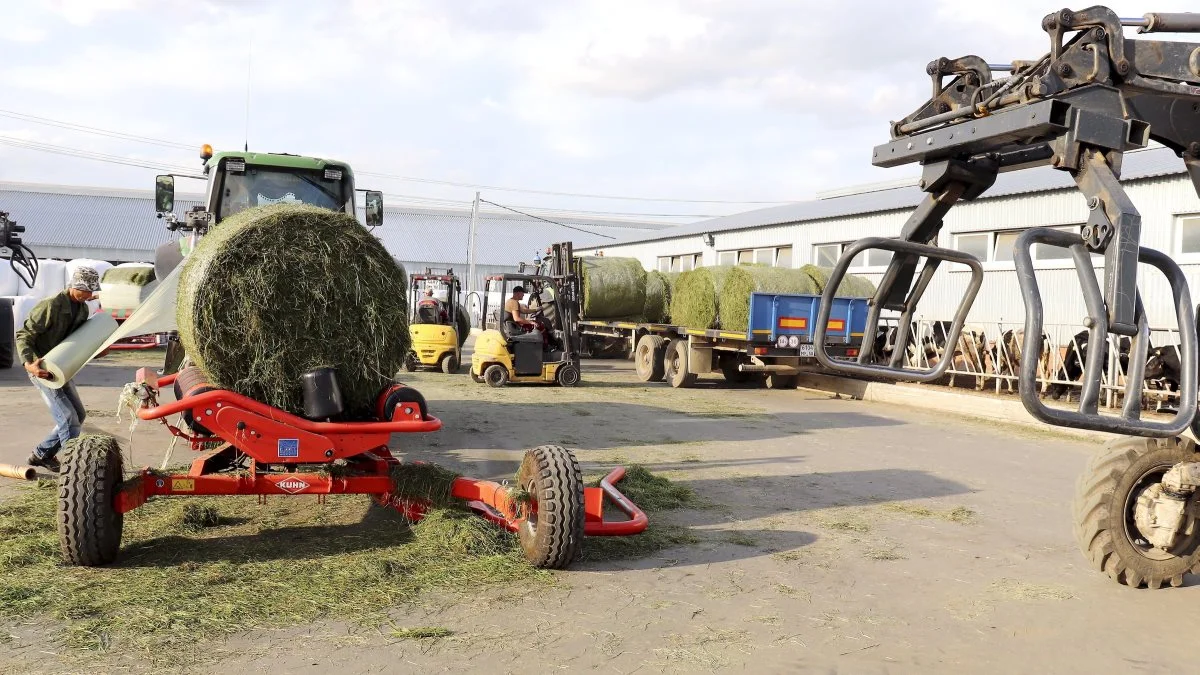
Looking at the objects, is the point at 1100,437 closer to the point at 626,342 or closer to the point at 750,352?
the point at 750,352

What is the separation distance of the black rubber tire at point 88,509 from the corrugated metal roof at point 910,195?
8.35 metres

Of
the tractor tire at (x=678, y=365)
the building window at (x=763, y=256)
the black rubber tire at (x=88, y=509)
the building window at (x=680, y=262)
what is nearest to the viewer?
the black rubber tire at (x=88, y=509)

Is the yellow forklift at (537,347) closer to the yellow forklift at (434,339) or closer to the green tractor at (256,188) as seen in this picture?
the yellow forklift at (434,339)

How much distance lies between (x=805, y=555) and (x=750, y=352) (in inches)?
362

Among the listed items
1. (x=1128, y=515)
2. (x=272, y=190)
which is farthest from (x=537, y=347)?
(x=1128, y=515)

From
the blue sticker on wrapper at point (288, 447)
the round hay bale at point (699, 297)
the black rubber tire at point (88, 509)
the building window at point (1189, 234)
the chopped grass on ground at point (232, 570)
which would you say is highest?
the building window at point (1189, 234)

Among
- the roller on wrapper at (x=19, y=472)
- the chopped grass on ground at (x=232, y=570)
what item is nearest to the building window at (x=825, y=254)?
the chopped grass on ground at (x=232, y=570)

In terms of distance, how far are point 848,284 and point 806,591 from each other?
464 inches

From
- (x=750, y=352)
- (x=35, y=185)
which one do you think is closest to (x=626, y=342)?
(x=750, y=352)

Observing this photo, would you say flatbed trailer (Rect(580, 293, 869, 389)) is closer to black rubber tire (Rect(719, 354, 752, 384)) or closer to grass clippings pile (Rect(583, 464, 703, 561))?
black rubber tire (Rect(719, 354, 752, 384))

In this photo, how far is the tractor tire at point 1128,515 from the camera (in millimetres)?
4781

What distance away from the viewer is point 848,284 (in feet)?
52.3

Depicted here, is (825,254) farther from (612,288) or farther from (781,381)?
(781,381)

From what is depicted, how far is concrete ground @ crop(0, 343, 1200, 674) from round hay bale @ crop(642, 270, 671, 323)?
35.9 ft
